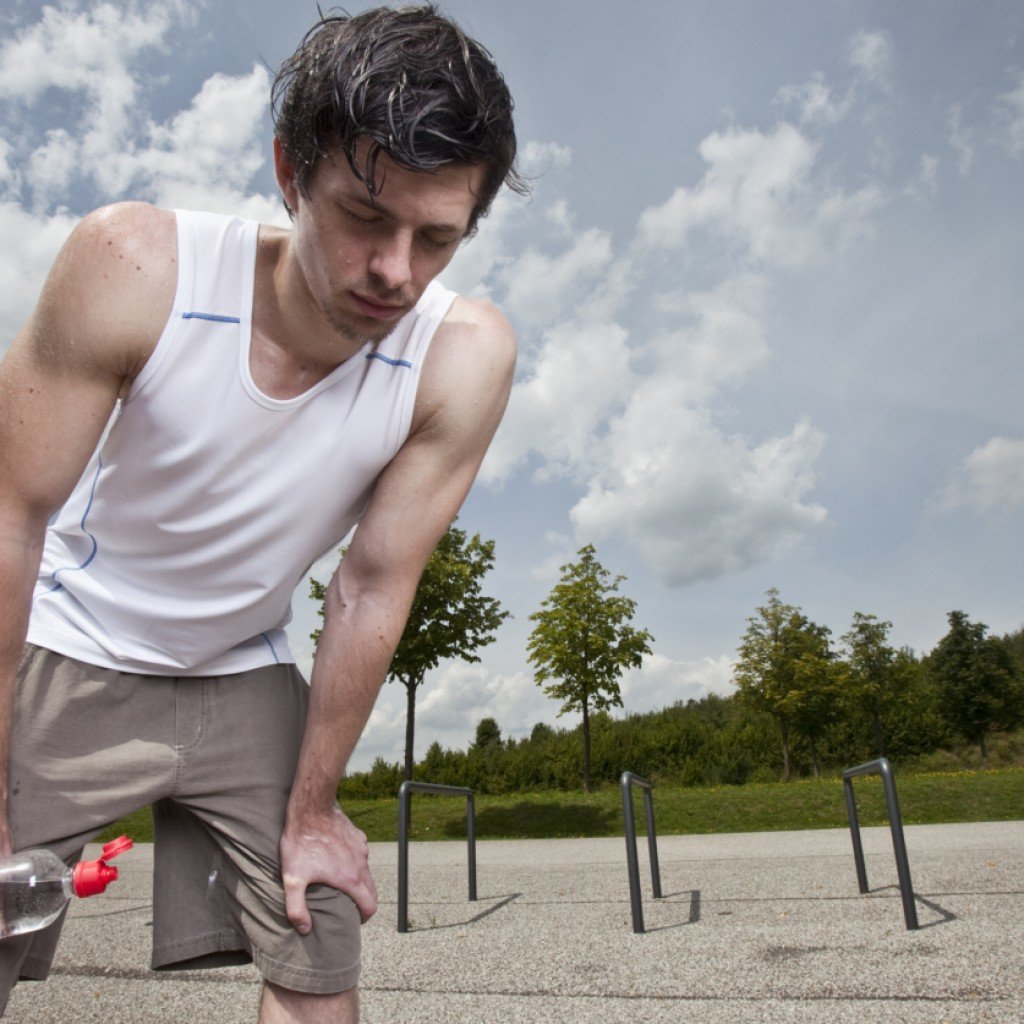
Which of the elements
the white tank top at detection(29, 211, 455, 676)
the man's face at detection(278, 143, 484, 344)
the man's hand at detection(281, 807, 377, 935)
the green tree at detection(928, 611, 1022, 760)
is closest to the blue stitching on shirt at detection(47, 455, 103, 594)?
the white tank top at detection(29, 211, 455, 676)

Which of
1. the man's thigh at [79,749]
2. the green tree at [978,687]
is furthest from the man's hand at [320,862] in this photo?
the green tree at [978,687]

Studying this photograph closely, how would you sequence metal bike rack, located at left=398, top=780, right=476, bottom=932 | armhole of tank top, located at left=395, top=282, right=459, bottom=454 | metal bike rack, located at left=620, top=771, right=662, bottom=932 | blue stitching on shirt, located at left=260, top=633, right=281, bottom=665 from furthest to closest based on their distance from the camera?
metal bike rack, located at left=398, top=780, right=476, bottom=932 < metal bike rack, located at left=620, top=771, right=662, bottom=932 < blue stitching on shirt, located at left=260, top=633, right=281, bottom=665 < armhole of tank top, located at left=395, top=282, right=459, bottom=454

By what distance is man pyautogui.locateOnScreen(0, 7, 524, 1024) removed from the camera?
1.42m

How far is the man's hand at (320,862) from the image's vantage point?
1564mm

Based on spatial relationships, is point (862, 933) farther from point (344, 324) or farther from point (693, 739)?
point (693, 739)

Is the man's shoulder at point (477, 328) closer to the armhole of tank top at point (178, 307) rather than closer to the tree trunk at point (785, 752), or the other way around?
the armhole of tank top at point (178, 307)

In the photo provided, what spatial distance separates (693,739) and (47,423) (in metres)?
26.1

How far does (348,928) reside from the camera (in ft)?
5.31

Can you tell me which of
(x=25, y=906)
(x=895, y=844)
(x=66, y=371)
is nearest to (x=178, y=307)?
(x=66, y=371)

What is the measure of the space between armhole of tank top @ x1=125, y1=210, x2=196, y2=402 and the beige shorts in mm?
548

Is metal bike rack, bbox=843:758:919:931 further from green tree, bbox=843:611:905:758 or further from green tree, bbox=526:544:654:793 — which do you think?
green tree, bbox=843:611:905:758

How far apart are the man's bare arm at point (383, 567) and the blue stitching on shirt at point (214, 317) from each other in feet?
1.11

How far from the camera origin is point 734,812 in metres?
13.8

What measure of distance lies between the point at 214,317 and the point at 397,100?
1.46 ft
